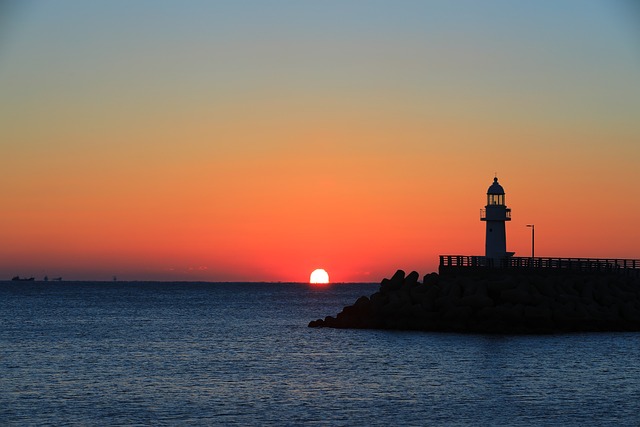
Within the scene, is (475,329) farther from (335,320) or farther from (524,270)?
(335,320)

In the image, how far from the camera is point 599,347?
157 feet

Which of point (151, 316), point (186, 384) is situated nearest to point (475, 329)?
point (186, 384)

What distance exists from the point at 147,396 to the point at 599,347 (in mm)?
23291

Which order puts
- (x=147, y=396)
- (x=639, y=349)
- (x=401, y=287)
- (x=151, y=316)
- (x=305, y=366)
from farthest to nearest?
1. (x=151, y=316)
2. (x=401, y=287)
3. (x=639, y=349)
4. (x=305, y=366)
5. (x=147, y=396)

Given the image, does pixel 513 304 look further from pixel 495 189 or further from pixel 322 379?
pixel 322 379

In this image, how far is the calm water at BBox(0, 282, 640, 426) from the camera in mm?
30938

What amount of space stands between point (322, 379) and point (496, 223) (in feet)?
100

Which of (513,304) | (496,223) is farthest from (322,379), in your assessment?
(496,223)

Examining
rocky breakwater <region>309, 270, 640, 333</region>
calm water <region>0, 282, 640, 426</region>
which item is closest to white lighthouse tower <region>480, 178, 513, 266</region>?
rocky breakwater <region>309, 270, 640, 333</region>

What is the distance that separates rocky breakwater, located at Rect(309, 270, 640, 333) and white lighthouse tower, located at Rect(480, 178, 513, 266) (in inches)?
194

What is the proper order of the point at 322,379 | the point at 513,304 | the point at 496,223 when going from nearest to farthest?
the point at 322,379
the point at 513,304
the point at 496,223

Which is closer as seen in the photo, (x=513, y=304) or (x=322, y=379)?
(x=322, y=379)

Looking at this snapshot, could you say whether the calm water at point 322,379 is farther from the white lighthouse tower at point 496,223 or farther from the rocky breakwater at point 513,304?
the white lighthouse tower at point 496,223

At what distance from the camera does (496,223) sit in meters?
66.7
